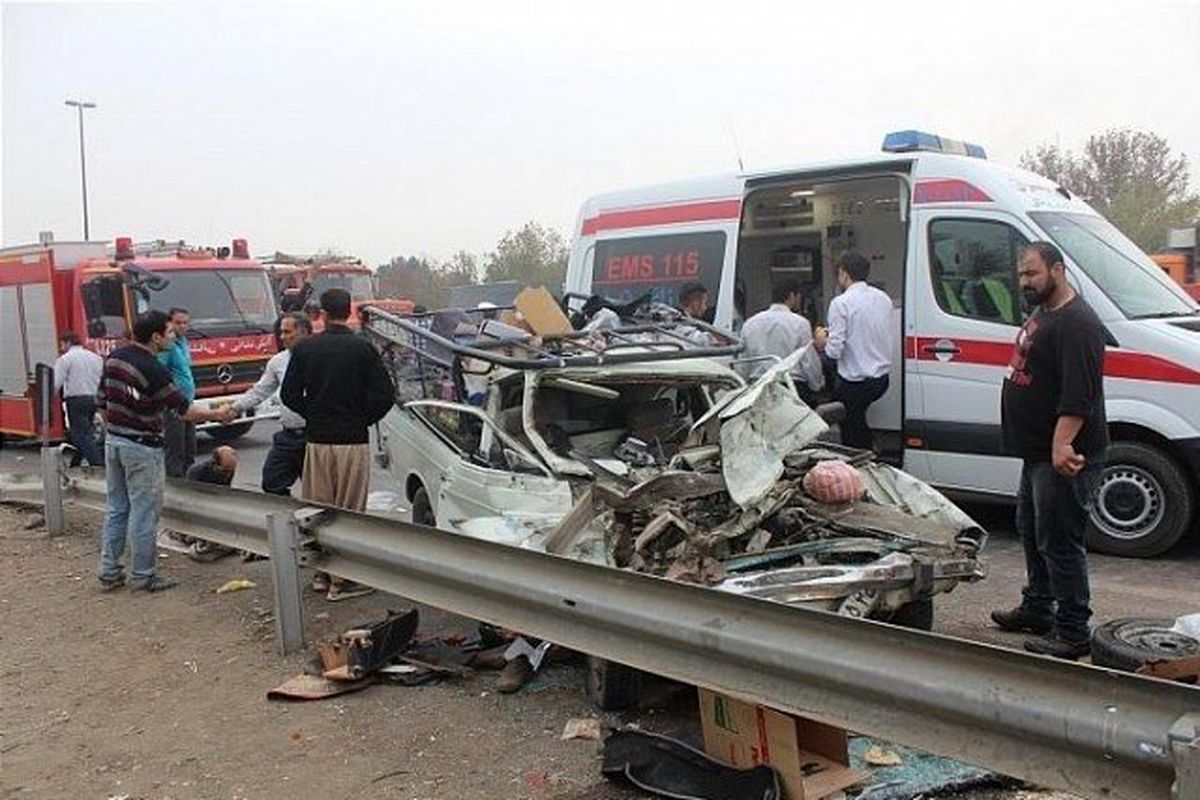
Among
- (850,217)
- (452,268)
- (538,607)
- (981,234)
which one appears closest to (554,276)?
(452,268)

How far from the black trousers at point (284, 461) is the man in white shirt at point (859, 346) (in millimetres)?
3853

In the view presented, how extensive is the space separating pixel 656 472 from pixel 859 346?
9.37 feet

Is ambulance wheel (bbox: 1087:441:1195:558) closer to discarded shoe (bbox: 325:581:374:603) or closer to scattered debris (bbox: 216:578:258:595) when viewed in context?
discarded shoe (bbox: 325:581:374:603)

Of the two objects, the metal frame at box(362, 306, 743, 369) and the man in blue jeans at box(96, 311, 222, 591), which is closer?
the metal frame at box(362, 306, 743, 369)

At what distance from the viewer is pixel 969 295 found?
696 cm

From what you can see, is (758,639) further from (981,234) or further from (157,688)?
(981,234)

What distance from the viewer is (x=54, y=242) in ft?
42.3

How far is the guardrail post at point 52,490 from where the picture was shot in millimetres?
7629

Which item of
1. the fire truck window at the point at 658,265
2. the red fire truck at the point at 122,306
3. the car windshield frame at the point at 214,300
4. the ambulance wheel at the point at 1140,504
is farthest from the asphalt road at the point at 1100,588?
the car windshield frame at the point at 214,300

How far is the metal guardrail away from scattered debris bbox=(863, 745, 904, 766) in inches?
35.5

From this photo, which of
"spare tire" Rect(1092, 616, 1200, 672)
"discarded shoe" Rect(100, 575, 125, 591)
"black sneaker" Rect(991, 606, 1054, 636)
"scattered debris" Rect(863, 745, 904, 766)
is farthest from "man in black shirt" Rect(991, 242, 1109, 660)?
"discarded shoe" Rect(100, 575, 125, 591)

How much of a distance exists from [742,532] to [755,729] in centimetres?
125

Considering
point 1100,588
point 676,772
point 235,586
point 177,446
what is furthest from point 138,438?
point 1100,588

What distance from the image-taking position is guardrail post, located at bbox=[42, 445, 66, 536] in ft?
25.0
